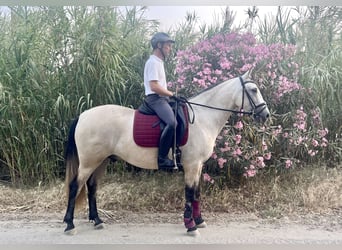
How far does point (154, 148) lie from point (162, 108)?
0.51 m

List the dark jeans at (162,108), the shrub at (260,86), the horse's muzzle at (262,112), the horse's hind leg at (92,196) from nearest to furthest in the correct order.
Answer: the dark jeans at (162,108)
the horse's muzzle at (262,112)
the horse's hind leg at (92,196)
the shrub at (260,86)

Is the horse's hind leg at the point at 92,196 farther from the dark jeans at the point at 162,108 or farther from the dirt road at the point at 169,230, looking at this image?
the dark jeans at the point at 162,108

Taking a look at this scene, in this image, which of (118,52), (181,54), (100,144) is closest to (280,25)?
(181,54)

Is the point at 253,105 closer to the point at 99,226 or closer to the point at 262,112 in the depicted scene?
the point at 262,112

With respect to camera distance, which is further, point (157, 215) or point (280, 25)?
point (280, 25)

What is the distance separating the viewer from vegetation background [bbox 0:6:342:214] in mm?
5695

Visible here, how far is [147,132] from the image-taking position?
4.45 m

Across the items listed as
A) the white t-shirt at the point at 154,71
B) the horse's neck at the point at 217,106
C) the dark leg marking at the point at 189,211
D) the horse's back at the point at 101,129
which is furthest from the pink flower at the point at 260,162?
the horse's back at the point at 101,129

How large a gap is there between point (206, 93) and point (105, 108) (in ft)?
4.20

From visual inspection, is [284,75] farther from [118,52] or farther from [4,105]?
[4,105]

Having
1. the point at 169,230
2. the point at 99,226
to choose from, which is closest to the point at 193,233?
the point at 169,230

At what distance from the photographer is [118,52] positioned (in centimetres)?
588

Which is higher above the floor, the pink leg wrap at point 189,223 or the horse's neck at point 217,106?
the horse's neck at point 217,106

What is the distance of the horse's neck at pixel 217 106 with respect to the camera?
15.2ft
